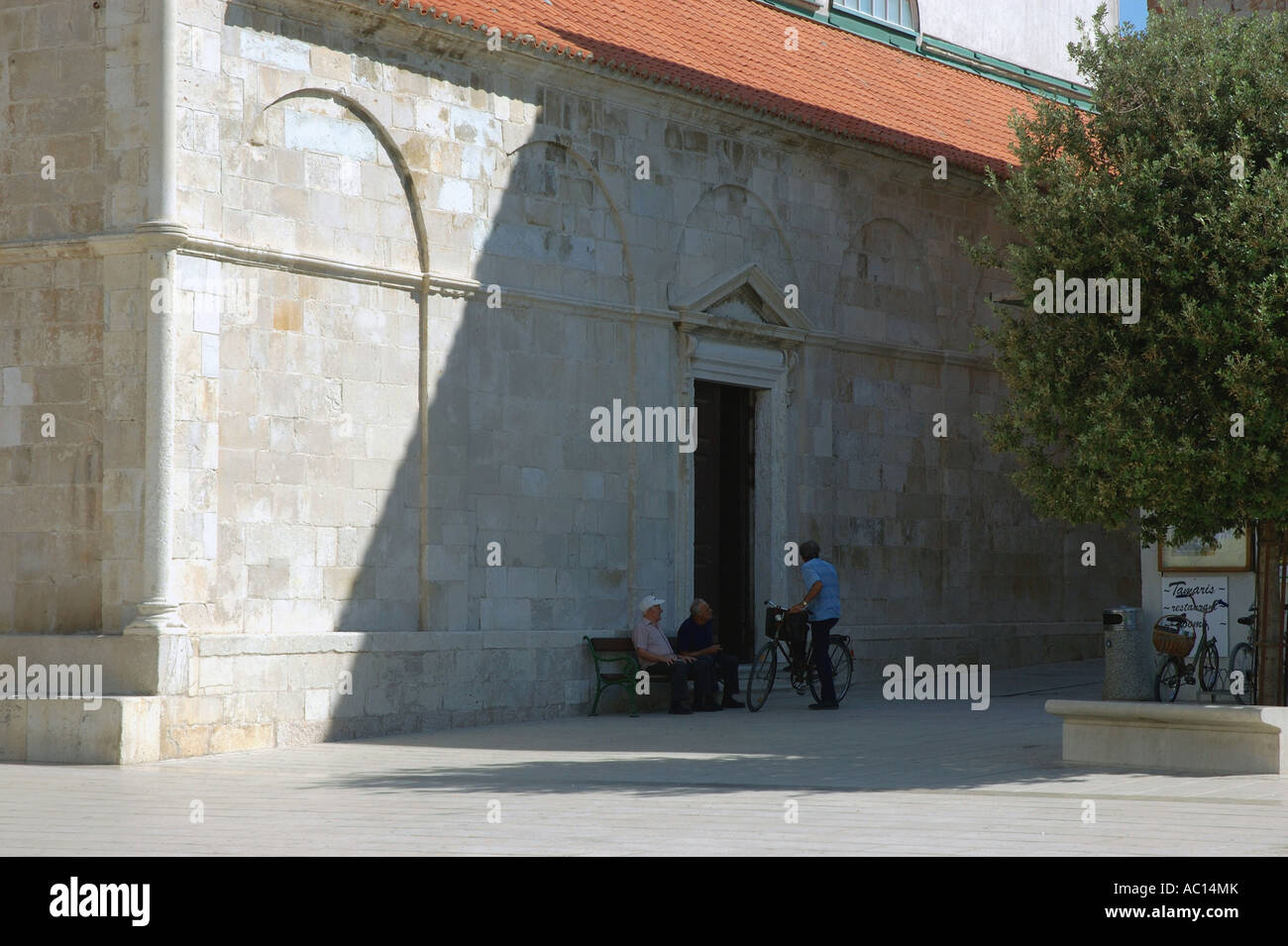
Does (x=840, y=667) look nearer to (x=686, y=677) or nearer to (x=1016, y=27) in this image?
(x=686, y=677)

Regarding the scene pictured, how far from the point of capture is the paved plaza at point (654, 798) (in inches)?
377

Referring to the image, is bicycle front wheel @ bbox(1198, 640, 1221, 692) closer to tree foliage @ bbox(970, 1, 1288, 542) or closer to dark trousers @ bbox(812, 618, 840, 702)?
tree foliage @ bbox(970, 1, 1288, 542)

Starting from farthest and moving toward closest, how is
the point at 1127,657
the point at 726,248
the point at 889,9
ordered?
the point at 889,9
the point at 726,248
the point at 1127,657

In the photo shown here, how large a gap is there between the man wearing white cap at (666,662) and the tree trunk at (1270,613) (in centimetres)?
688

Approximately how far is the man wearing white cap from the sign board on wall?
17.0ft

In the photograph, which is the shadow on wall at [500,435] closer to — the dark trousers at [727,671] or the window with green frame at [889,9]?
the dark trousers at [727,671]

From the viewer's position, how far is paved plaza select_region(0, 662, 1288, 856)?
31.4 feet

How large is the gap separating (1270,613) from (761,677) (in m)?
7.96

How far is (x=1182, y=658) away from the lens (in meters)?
16.3

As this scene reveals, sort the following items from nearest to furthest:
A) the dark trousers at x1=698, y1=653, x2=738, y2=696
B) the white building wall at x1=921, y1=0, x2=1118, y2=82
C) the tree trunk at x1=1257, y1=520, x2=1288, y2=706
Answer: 1. the tree trunk at x1=1257, y1=520, x2=1288, y2=706
2. the dark trousers at x1=698, y1=653, x2=738, y2=696
3. the white building wall at x1=921, y1=0, x2=1118, y2=82

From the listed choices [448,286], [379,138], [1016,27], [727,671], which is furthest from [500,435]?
[1016,27]

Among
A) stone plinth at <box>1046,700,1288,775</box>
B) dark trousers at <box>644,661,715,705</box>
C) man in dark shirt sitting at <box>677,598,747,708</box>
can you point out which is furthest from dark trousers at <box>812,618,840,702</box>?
stone plinth at <box>1046,700,1288,775</box>

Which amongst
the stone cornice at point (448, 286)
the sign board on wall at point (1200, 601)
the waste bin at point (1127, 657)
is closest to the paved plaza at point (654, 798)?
→ the waste bin at point (1127, 657)
